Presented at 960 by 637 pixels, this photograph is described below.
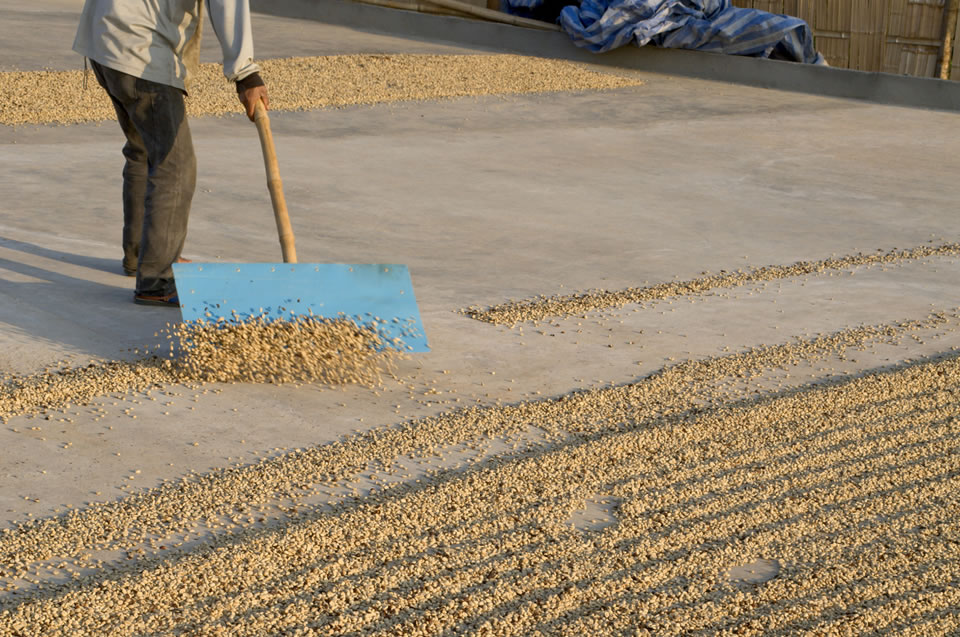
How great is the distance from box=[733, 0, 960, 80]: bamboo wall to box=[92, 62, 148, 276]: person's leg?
871cm

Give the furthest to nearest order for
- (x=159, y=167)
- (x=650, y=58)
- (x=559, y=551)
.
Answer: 1. (x=650, y=58)
2. (x=159, y=167)
3. (x=559, y=551)

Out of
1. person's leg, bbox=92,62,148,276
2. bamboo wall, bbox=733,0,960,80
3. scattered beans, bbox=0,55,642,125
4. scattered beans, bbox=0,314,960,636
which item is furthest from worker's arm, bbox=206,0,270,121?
bamboo wall, bbox=733,0,960,80

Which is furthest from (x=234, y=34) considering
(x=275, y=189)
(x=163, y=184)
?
(x=163, y=184)

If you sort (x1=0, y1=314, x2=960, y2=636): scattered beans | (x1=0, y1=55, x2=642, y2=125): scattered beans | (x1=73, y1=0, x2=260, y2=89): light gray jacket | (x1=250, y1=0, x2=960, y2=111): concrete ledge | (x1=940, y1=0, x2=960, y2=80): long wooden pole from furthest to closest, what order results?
(x1=940, y1=0, x2=960, y2=80): long wooden pole, (x1=250, y1=0, x2=960, y2=111): concrete ledge, (x1=0, y1=55, x2=642, y2=125): scattered beans, (x1=73, y1=0, x2=260, y2=89): light gray jacket, (x1=0, y1=314, x2=960, y2=636): scattered beans

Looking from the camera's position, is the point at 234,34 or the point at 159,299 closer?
the point at 234,34

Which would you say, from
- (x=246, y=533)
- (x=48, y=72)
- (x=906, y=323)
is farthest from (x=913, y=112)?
(x=246, y=533)

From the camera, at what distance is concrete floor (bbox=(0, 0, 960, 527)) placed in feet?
12.7

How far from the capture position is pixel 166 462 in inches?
135

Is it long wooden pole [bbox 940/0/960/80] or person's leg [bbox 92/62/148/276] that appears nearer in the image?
person's leg [bbox 92/62/148/276]

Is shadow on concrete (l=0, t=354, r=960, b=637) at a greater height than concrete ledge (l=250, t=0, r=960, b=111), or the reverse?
concrete ledge (l=250, t=0, r=960, b=111)

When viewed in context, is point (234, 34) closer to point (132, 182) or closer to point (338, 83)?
point (132, 182)

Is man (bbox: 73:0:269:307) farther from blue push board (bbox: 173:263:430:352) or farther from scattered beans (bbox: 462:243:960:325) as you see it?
scattered beans (bbox: 462:243:960:325)

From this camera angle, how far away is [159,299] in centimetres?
475

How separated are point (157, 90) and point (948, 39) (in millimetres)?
8833
